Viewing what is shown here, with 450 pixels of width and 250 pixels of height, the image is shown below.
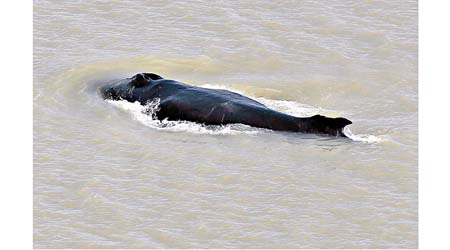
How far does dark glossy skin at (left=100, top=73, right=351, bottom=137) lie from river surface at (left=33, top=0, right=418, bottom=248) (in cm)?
18

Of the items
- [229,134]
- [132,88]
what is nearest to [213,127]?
[229,134]

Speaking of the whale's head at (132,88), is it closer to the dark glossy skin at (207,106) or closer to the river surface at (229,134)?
the dark glossy skin at (207,106)

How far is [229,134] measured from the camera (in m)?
14.7

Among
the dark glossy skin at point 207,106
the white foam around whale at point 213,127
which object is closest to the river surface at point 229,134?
the white foam around whale at point 213,127

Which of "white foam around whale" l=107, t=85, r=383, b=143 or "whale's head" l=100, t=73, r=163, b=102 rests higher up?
"whale's head" l=100, t=73, r=163, b=102

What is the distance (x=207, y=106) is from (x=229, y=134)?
827mm

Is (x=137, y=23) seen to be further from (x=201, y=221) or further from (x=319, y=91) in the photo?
(x=201, y=221)

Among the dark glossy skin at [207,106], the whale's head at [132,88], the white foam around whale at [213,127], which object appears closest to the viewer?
the dark glossy skin at [207,106]

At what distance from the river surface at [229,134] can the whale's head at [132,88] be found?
188 millimetres

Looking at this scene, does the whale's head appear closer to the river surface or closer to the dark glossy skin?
the dark glossy skin

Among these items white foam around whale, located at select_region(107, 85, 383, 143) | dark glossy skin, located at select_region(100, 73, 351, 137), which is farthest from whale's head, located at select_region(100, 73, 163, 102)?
A: white foam around whale, located at select_region(107, 85, 383, 143)

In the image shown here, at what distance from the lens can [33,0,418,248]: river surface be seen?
11547 millimetres

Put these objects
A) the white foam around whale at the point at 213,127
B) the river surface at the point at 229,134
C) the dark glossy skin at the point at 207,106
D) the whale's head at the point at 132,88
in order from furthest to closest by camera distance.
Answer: the whale's head at the point at 132,88, the white foam around whale at the point at 213,127, the dark glossy skin at the point at 207,106, the river surface at the point at 229,134

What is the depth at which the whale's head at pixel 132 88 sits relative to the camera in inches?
637
